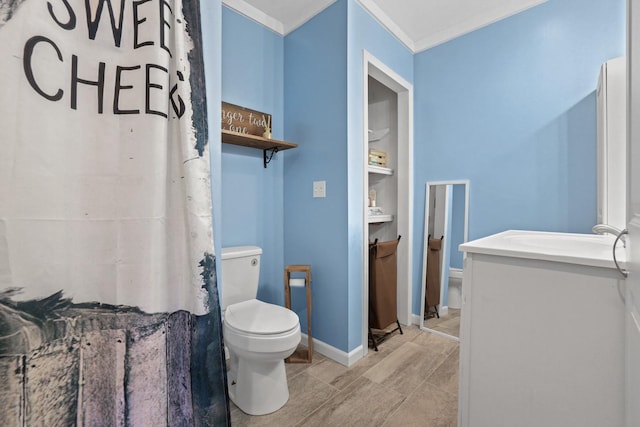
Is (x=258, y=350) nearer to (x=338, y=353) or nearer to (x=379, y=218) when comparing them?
(x=338, y=353)

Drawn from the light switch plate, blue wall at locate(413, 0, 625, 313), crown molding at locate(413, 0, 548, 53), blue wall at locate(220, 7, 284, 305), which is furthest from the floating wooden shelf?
crown molding at locate(413, 0, 548, 53)

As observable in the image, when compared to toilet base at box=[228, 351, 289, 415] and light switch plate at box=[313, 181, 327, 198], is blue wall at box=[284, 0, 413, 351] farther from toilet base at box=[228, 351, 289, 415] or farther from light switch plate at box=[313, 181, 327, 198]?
toilet base at box=[228, 351, 289, 415]

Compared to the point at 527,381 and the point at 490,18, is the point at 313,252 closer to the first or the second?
the point at 527,381

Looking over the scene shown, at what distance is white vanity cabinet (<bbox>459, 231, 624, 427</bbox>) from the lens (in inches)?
33.8

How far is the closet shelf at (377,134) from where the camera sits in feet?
9.06

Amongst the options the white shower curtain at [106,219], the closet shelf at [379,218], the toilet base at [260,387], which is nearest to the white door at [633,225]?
the white shower curtain at [106,219]

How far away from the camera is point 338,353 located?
1.96 m

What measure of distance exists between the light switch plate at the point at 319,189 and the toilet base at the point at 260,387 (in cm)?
112

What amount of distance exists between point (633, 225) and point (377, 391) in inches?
58.5

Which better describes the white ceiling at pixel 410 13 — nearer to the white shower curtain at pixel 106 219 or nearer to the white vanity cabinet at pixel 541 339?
the white shower curtain at pixel 106 219

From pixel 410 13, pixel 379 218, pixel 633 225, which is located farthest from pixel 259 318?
pixel 410 13

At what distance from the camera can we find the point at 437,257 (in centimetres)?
242

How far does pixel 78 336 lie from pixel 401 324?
7.88 feet

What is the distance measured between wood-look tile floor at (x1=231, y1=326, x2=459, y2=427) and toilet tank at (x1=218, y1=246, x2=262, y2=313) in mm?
589
